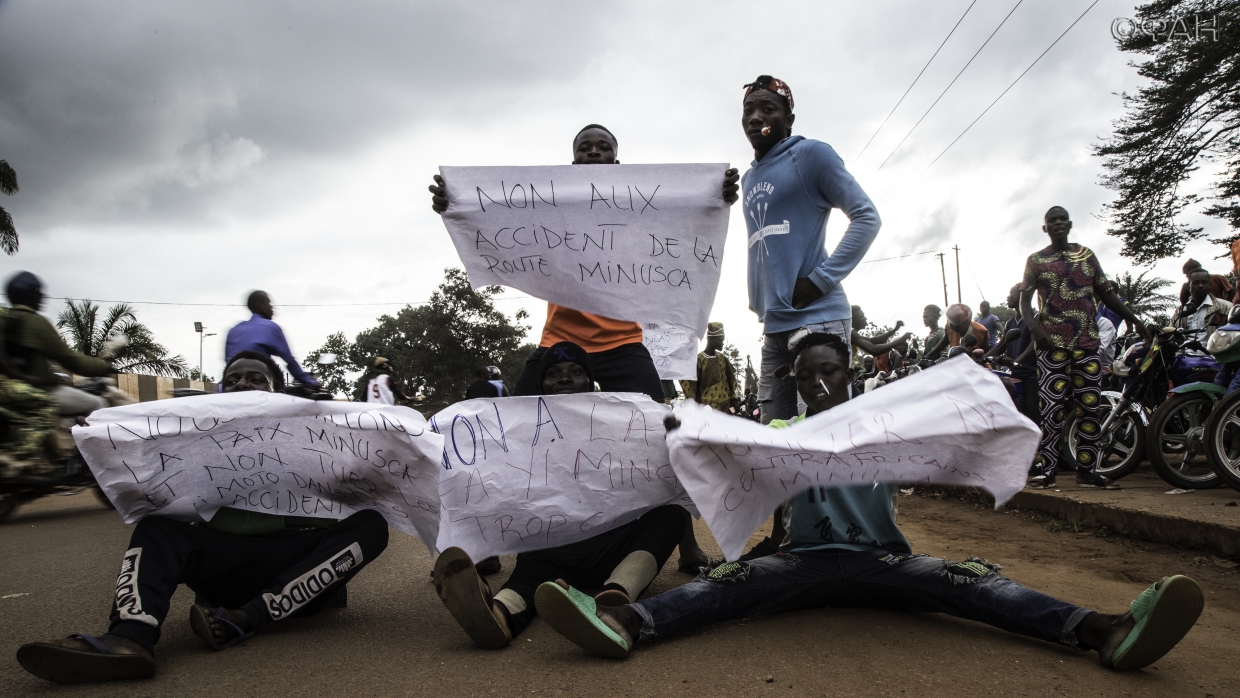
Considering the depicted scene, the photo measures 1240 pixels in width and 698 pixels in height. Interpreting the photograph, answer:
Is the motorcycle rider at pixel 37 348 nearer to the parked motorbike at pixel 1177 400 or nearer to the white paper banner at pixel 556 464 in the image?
the white paper banner at pixel 556 464

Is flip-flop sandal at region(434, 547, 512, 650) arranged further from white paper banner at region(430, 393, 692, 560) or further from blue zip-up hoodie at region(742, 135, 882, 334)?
blue zip-up hoodie at region(742, 135, 882, 334)

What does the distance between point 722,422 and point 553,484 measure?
2.36 ft

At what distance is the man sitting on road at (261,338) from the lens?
584 cm

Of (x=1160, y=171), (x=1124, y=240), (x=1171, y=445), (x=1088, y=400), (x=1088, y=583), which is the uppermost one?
(x=1160, y=171)

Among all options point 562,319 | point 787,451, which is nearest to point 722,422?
point 787,451

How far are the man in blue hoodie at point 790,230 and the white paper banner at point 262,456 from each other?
1.39 m

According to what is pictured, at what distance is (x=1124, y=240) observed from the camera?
1440 centimetres

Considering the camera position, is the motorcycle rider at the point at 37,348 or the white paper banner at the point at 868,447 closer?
the white paper banner at the point at 868,447

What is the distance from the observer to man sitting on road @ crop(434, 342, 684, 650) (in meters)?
2.10

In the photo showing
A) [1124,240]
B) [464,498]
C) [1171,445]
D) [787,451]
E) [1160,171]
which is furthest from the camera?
[1124,240]

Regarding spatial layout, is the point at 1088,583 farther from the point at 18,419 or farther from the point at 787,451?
the point at 18,419

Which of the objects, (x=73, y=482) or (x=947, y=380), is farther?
(x=73, y=482)

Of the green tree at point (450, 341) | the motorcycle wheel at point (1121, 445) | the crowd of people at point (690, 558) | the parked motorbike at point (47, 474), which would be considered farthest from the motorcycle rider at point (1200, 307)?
the green tree at point (450, 341)

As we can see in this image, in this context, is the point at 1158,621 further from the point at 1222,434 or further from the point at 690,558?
the point at 1222,434
